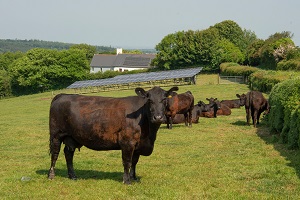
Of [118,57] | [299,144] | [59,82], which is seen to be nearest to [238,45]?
[118,57]

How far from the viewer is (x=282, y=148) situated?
44.8 ft

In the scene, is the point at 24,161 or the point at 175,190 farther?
the point at 24,161

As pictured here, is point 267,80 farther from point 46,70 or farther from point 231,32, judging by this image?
point 231,32

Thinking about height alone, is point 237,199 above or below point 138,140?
below

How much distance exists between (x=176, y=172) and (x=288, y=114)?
618 centimetres

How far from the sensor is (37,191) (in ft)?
28.9

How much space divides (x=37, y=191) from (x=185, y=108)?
44.4 ft

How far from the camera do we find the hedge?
43.4ft

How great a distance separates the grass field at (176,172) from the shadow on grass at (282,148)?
0.02 m

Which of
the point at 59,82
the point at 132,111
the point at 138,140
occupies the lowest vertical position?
the point at 59,82

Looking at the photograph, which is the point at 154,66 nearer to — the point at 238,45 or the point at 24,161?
the point at 238,45

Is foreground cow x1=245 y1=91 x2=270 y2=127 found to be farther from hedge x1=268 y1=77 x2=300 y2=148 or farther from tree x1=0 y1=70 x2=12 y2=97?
tree x1=0 y1=70 x2=12 y2=97

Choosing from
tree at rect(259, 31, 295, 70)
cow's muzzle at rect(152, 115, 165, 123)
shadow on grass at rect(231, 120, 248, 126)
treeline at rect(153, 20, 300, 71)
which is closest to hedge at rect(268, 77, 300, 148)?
shadow on grass at rect(231, 120, 248, 126)

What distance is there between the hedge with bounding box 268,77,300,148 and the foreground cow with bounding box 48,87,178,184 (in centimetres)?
569
